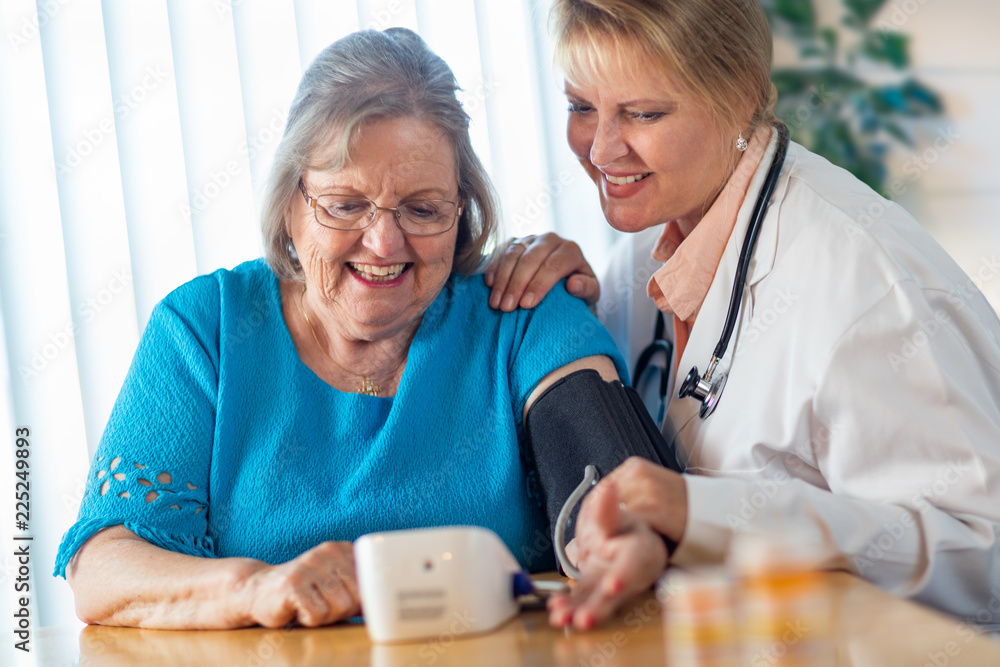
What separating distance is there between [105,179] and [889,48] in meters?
2.43

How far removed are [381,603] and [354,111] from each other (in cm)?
78

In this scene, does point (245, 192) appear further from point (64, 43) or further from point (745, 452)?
point (745, 452)

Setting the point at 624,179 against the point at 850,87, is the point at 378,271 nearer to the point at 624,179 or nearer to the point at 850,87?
the point at 624,179

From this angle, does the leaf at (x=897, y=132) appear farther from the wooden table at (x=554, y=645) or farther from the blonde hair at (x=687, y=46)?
the wooden table at (x=554, y=645)

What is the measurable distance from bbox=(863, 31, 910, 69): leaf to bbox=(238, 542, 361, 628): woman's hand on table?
2559 mm

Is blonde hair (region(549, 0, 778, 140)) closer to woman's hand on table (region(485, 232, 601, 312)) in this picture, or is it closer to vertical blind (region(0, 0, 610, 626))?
woman's hand on table (region(485, 232, 601, 312))

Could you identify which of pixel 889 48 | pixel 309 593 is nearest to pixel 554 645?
pixel 309 593

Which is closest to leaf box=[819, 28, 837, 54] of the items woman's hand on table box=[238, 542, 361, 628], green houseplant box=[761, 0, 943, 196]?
green houseplant box=[761, 0, 943, 196]

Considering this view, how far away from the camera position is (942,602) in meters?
1.04

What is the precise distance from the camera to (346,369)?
1.42 metres

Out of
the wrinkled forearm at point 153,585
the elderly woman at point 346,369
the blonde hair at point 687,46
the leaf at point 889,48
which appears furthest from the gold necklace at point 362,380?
the leaf at point 889,48

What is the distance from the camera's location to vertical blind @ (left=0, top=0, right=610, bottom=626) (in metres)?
1.71

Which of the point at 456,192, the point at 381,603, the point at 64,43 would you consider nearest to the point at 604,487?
the point at 381,603

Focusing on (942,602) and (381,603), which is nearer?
(381,603)
